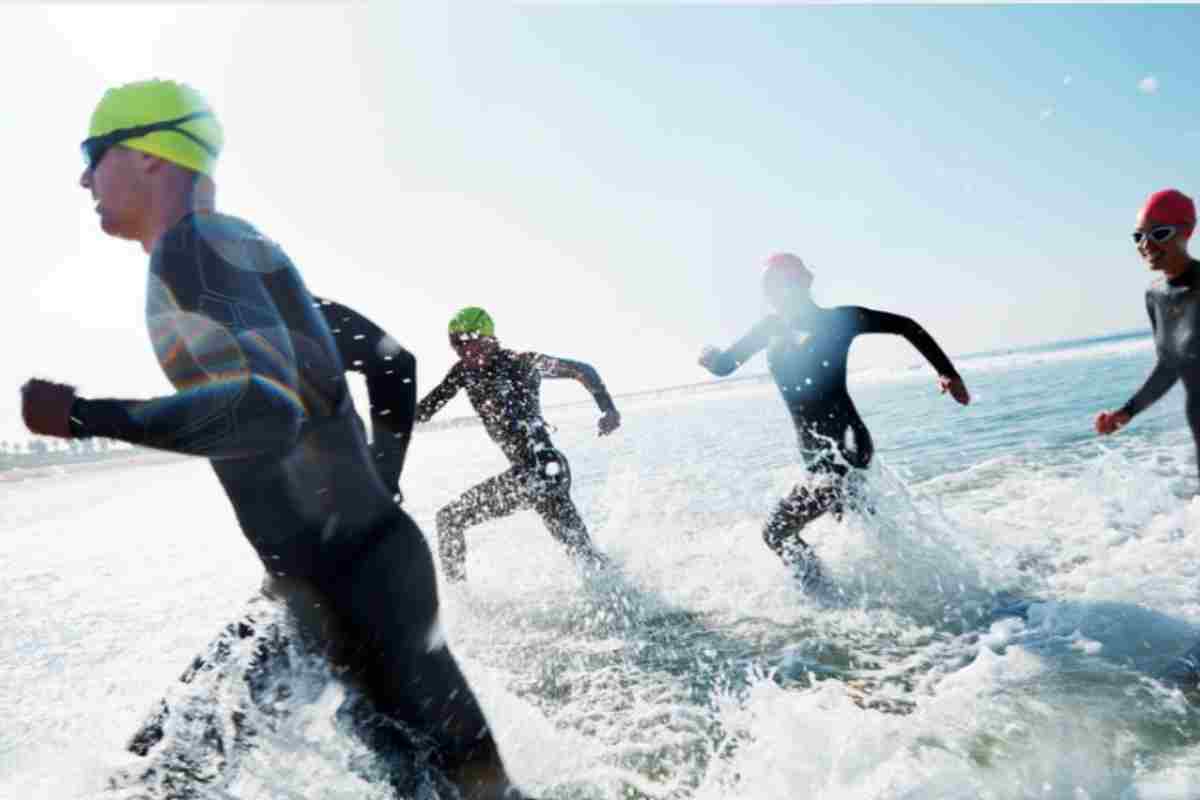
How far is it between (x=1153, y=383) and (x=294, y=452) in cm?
526

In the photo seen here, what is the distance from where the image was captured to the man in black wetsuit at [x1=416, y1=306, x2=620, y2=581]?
20.4ft

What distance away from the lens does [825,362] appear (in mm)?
5410

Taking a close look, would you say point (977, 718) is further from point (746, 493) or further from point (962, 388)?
point (746, 493)

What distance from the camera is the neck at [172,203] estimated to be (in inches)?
79.4

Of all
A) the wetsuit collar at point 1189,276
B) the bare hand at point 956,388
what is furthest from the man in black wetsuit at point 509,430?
the wetsuit collar at point 1189,276

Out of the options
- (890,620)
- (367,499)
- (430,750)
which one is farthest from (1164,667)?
(367,499)

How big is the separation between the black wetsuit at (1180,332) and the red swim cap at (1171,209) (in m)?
0.27

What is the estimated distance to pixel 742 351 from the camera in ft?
Answer: 19.2

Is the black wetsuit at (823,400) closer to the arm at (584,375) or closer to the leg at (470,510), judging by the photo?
the arm at (584,375)

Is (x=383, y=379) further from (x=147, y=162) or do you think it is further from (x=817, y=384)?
(x=817, y=384)

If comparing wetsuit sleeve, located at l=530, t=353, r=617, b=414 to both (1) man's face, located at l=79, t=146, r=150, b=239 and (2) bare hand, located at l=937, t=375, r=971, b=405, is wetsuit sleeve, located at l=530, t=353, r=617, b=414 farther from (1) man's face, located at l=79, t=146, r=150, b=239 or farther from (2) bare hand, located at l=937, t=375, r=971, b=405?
(1) man's face, located at l=79, t=146, r=150, b=239

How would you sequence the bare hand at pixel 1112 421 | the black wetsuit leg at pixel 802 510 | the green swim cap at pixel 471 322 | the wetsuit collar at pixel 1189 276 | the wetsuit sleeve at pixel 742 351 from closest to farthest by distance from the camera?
the wetsuit collar at pixel 1189 276 < the bare hand at pixel 1112 421 < the black wetsuit leg at pixel 802 510 < the wetsuit sleeve at pixel 742 351 < the green swim cap at pixel 471 322

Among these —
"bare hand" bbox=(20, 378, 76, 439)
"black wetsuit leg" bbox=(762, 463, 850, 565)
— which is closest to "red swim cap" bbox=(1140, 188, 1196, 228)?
"black wetsuit leg" bbox=(762, 463, 850, 565)

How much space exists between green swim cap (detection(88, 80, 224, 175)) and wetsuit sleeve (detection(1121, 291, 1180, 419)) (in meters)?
5.19
